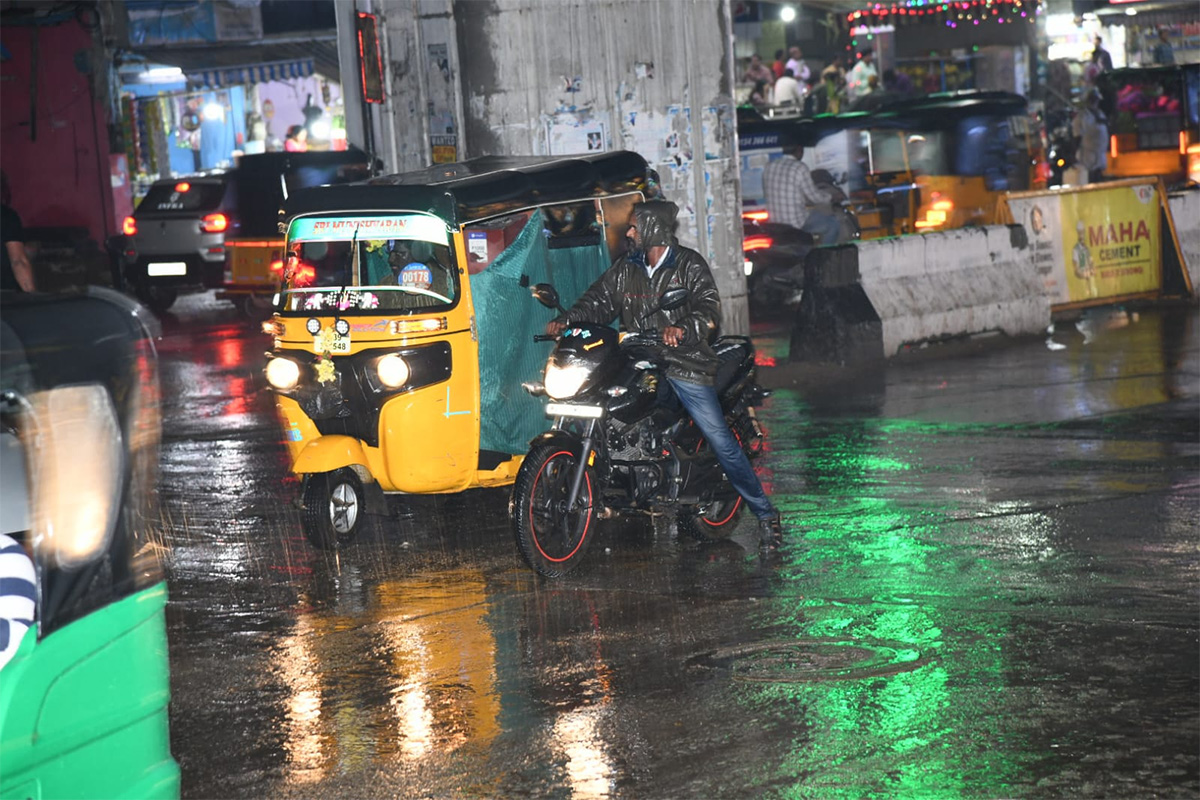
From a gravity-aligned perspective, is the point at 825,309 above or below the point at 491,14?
below

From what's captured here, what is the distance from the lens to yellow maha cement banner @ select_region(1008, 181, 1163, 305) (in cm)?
1702

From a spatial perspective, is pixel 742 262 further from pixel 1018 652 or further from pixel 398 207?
pixel 1018 652

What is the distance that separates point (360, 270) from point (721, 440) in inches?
99.3

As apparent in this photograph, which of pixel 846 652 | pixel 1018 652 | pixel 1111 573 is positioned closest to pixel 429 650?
pixel 846 652

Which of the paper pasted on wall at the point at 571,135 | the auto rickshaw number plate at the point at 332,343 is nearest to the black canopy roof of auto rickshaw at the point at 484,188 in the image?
the auto rickshaw number plate at the point at 332,343

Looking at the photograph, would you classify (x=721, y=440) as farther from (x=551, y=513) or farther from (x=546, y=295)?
(x=546, y=295)

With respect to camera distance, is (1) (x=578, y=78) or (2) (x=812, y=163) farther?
(2) (x=812, y=163)

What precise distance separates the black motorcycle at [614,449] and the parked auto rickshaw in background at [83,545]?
4.12 metres

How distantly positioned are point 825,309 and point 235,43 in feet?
54.4

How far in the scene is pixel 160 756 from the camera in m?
3.62

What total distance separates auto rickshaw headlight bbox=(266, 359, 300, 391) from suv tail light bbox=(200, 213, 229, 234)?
12.9m

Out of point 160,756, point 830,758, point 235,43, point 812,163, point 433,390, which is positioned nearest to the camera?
point 160,756

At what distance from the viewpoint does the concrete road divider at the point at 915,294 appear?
14820mm

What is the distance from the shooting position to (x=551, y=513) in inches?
310
